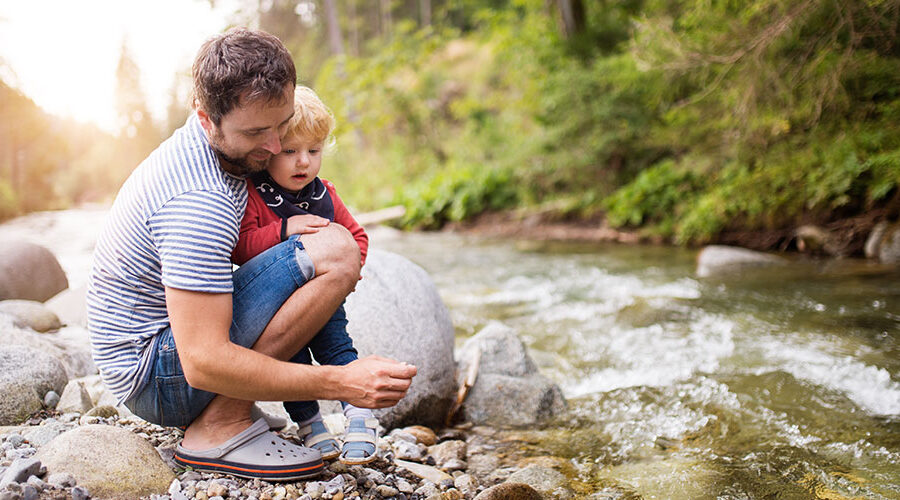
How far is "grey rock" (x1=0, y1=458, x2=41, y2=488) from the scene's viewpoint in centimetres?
177

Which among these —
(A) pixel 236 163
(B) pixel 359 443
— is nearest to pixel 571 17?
(A) pixel 236 163

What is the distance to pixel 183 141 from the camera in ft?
6.44

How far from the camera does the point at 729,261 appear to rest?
23.8ft

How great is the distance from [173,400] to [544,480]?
4.87 ft

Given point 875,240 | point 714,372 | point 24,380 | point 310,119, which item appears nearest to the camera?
point 310,119

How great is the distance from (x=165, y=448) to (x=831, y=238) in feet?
25.0

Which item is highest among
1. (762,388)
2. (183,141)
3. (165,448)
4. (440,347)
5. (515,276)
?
(183,141)

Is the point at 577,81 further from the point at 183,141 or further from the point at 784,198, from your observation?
the point at 183,141

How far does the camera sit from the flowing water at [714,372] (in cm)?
270

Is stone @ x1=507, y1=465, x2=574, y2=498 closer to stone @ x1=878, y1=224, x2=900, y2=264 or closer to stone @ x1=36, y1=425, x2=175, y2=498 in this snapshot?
stone @ x1=36, y1=425, x2=175, y2=498

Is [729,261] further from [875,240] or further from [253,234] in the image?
[253,234]

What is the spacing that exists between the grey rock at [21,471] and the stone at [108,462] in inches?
2.3

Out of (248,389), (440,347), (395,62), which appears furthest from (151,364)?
(395,62)

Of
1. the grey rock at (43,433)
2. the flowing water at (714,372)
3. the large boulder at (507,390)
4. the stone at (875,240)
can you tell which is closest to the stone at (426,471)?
the flowing water at (714,372)
